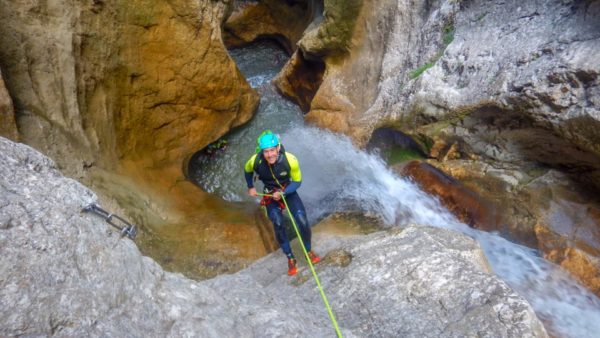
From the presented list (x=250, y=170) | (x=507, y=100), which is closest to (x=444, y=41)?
(x=507, y=100)

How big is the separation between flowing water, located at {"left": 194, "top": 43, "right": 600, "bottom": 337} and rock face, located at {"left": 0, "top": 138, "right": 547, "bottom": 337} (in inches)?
46.1

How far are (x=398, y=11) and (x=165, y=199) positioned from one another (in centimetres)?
602

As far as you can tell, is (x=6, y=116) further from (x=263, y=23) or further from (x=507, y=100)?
(x=263, y=23)

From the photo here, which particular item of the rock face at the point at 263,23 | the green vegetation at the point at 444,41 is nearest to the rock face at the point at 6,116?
the green vegetation at the point at 444,41

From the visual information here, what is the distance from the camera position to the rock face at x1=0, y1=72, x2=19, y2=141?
15.0 ft

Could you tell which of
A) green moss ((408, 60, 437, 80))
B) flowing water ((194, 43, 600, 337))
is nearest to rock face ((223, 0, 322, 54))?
flowing water ((194, 43, 600, 337))

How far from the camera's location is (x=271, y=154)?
4562 millimetres

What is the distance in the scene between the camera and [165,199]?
6934 millimetres

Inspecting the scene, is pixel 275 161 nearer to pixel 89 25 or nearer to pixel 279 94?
pixel 89 25

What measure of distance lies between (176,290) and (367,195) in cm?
473

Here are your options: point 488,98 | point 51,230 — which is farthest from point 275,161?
point 488,98

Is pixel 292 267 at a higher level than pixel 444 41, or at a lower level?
lower

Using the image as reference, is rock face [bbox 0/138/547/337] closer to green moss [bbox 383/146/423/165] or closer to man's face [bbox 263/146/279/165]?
man's face [bbox 263/146/279/165]

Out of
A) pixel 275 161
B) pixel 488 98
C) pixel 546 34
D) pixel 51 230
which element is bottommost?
pixel 275 161
